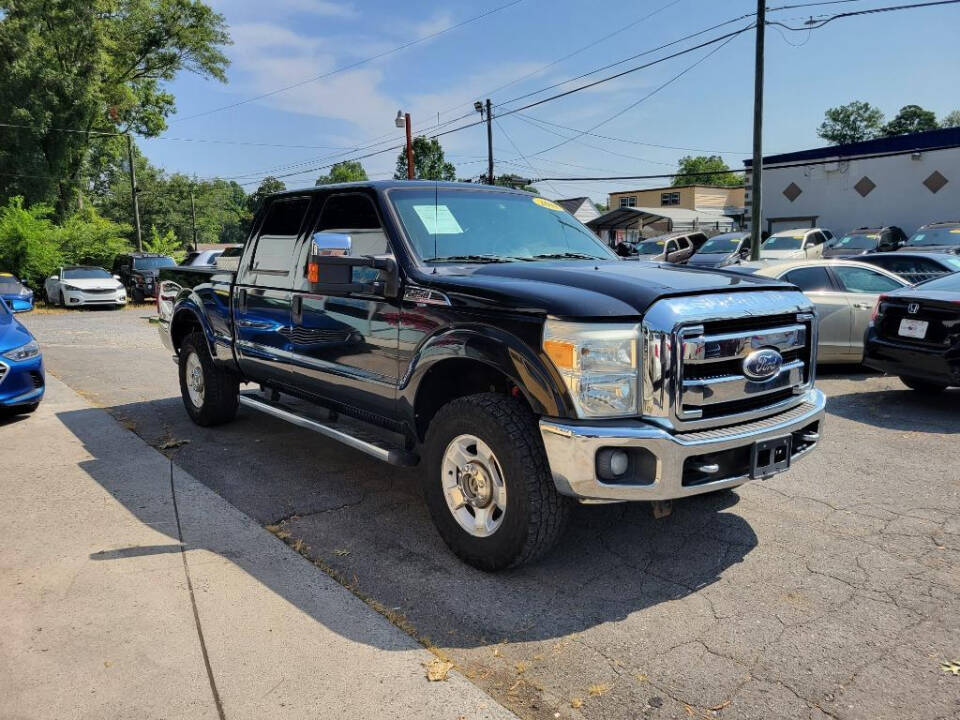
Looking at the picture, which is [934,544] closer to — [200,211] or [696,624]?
[696,624]

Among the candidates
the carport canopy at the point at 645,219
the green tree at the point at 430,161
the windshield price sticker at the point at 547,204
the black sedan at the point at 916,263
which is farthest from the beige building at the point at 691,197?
the windshield price sticker at the point at 547,204

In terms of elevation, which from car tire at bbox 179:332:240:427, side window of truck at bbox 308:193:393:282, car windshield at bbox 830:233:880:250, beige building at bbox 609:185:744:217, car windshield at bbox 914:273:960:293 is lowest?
car tire at bbox 179:332:240:427

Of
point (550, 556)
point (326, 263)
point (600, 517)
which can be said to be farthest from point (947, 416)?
point (326, 263)

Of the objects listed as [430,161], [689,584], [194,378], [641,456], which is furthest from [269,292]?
[430,161]

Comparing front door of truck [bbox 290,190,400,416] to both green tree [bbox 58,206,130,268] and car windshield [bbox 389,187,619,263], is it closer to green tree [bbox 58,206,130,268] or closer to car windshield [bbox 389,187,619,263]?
car windshield [bbox 389,187,619,263]

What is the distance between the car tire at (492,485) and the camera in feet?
10.8

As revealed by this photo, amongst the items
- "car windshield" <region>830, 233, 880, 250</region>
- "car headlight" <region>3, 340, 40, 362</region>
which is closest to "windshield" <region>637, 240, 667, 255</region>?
"car windshield" <region>830, 233, 880, 250</region>

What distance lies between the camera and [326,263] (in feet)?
12.7

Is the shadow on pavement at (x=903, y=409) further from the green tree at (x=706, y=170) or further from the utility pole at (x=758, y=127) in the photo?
the green tree at (x=706, y=170)

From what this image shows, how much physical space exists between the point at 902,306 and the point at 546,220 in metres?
4.36

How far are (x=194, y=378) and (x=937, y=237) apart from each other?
60.6ft

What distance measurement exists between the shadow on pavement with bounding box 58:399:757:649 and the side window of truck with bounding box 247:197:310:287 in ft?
4.70

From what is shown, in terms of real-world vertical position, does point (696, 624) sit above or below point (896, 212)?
below

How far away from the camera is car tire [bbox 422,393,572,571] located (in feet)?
10.8
